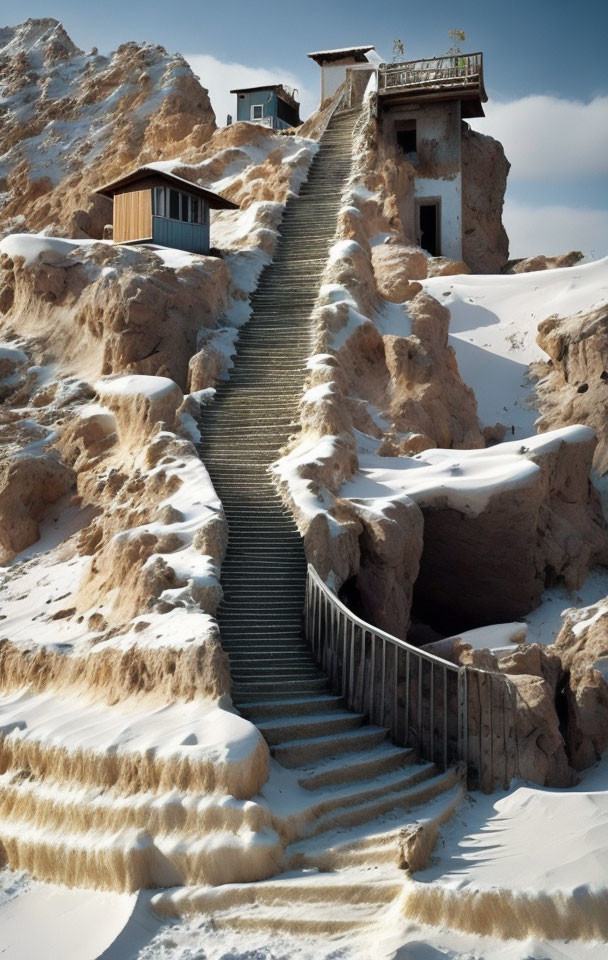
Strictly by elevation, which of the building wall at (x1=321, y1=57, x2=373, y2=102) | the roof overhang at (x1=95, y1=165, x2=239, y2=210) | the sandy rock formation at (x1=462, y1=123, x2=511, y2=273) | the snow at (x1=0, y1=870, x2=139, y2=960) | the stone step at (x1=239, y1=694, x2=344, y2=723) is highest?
the building wall at (x1=321, y1=57, x2=373, y2=102)

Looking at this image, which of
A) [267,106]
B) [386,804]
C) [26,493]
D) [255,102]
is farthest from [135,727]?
[255,102]

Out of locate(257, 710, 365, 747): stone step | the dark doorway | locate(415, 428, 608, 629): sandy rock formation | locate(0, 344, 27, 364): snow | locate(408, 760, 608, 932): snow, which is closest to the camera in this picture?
locate(408, 760, 608, 932): snow

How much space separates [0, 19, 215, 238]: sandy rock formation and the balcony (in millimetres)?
5629

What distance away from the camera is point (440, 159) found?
32.6 meters

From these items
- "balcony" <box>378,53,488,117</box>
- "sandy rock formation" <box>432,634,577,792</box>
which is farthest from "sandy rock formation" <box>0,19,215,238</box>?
"sandy rock formation" <box>432,634,577,792</box>

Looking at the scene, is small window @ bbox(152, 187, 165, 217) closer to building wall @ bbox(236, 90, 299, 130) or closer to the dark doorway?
the dark doorway

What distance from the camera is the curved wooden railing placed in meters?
11.1

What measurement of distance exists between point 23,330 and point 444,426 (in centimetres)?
850

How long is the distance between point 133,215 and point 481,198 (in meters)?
12.9

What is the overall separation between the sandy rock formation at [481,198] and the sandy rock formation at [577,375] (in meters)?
8.77

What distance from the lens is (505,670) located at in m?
13.2

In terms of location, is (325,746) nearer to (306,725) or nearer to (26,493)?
(306,725)

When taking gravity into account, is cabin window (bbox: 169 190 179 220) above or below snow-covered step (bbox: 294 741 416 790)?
above

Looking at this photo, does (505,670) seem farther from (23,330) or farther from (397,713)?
(23,330)
